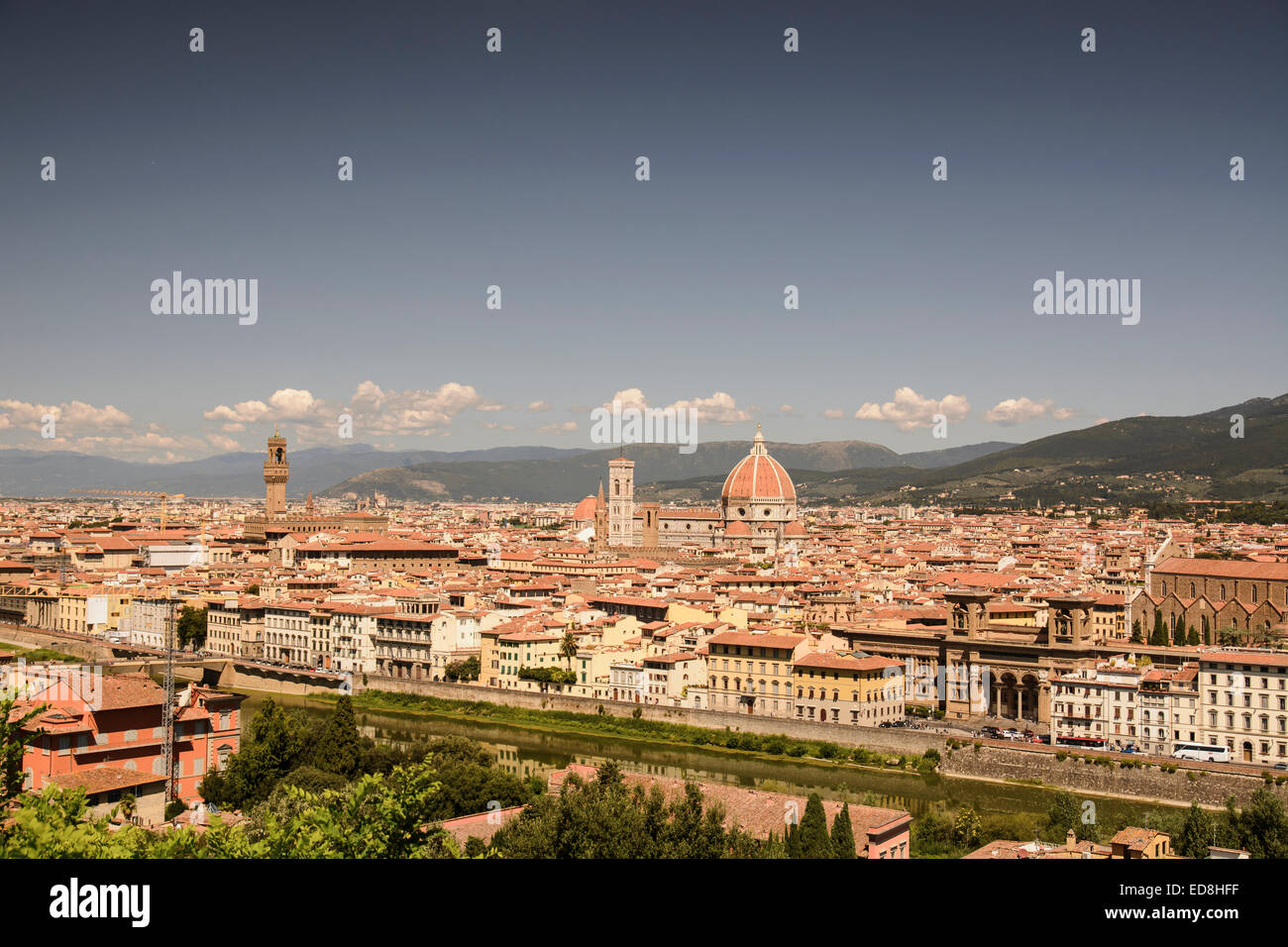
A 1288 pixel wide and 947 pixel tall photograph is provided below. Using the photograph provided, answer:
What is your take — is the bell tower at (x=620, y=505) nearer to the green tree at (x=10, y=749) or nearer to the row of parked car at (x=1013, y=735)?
the row of parked car at (x=1013, y=735)

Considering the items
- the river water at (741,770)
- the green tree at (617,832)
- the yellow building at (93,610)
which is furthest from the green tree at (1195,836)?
the yellow building at (93,610)

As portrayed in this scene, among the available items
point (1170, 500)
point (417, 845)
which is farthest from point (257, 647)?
point (1170, 500)

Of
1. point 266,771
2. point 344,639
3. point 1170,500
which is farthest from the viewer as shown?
point 1170,500

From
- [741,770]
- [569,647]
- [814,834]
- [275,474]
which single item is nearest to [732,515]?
[275,474]

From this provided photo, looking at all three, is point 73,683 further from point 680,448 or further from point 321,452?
point 321,452
